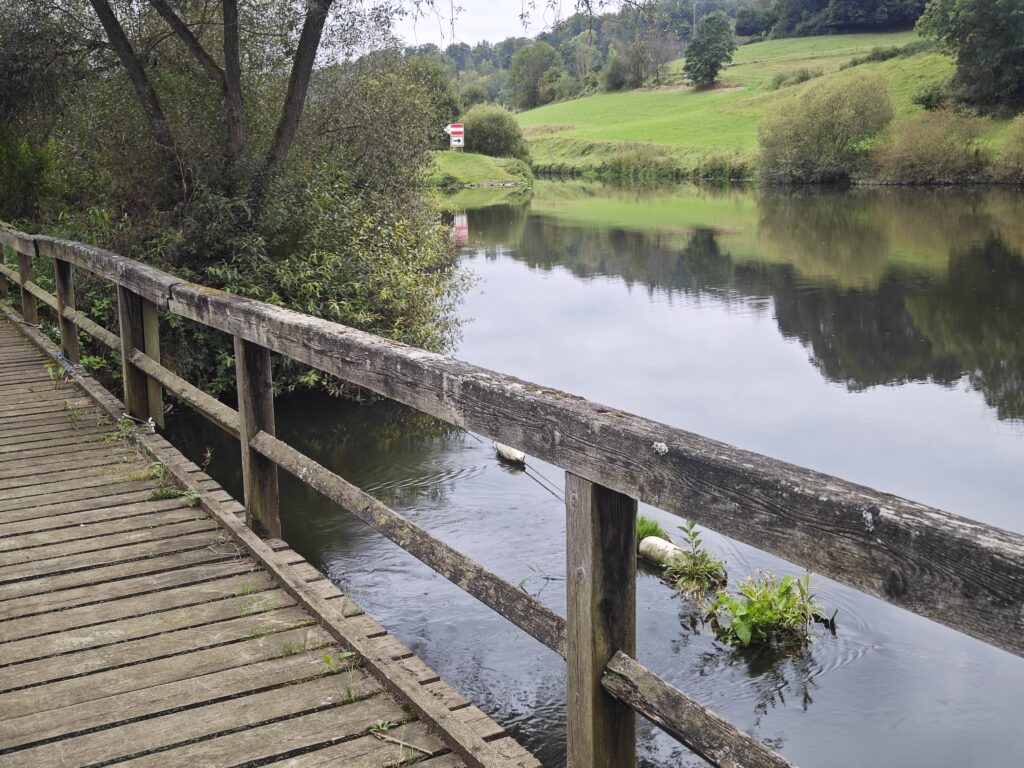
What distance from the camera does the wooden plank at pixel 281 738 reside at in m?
2.84

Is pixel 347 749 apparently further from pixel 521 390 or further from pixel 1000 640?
pixel 1000 640

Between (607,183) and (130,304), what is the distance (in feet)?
217

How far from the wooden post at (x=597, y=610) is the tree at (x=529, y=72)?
104 metres

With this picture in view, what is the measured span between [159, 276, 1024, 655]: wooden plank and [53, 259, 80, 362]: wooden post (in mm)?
6396

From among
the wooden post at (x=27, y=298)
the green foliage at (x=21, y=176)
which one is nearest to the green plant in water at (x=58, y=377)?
the wooden post at (x=27, y=298)

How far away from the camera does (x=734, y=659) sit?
673 cm

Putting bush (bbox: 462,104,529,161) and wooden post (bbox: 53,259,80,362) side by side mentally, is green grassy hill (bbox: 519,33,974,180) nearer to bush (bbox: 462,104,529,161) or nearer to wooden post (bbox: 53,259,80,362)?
bush (bbox: 462,104,529,161)

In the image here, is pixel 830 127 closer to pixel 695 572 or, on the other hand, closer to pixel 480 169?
pixel 480 169

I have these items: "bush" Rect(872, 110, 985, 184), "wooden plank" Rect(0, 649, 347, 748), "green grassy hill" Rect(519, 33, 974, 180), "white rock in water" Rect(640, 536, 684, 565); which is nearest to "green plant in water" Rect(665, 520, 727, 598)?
"white rock in water" Rect(640, 536, 684, 565)

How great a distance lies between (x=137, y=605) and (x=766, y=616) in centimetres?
440

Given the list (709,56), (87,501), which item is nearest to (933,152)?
(709,56)

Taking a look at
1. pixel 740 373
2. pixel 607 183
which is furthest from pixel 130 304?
pixel 607 183

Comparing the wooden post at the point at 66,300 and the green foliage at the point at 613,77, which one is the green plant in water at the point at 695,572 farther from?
the green foliage at the point at 613,77

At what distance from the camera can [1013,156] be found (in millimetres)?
46625
